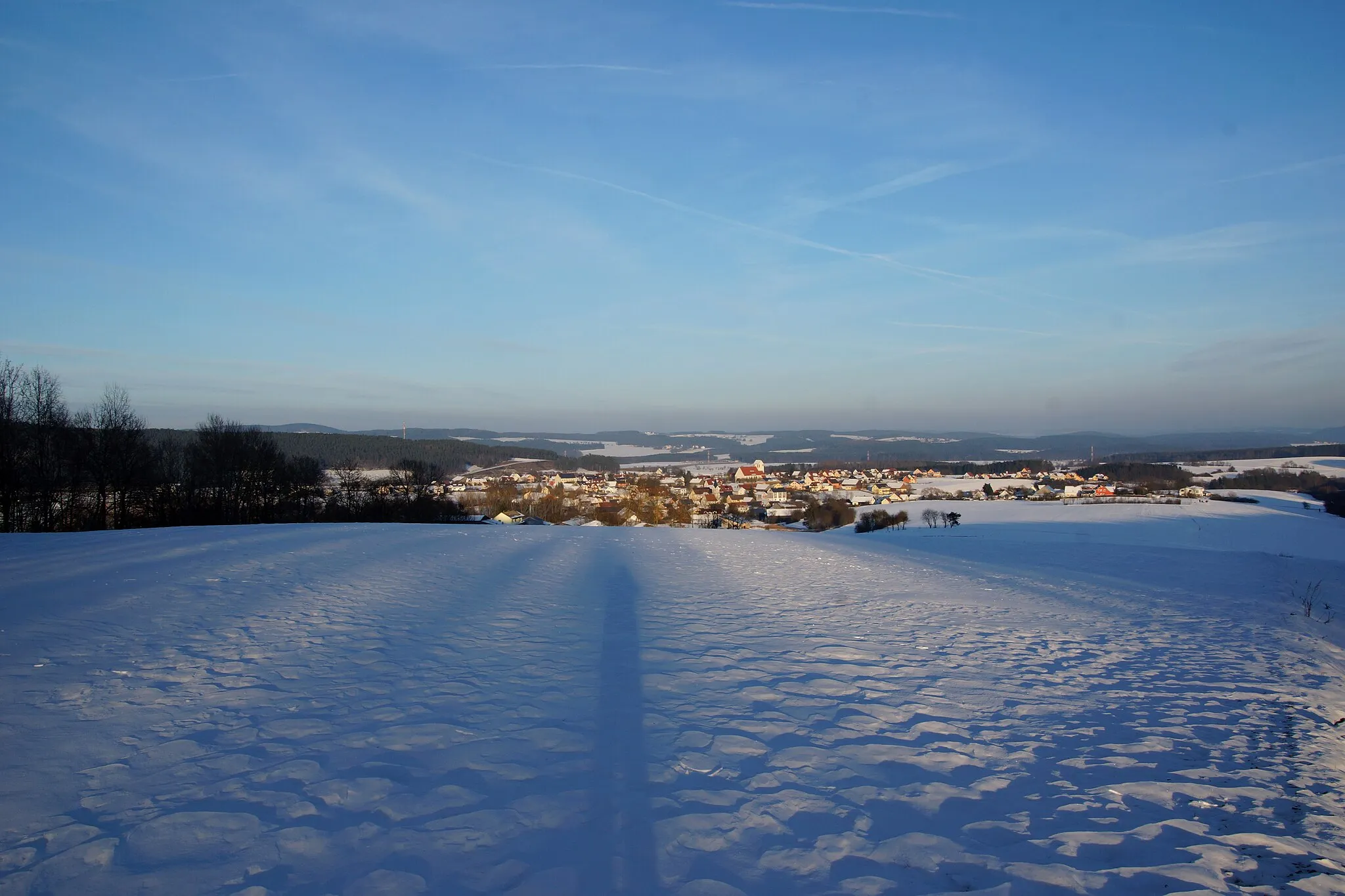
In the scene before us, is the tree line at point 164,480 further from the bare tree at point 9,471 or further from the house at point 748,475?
the house at point 748,475

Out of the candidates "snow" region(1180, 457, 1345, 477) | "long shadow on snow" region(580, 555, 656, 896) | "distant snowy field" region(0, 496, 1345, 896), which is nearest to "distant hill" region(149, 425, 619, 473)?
"distant snowy field" region(0, 496, 1345, 896)

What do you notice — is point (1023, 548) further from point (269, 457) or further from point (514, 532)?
point (269, 457)

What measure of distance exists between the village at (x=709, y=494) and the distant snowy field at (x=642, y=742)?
57.3 ft

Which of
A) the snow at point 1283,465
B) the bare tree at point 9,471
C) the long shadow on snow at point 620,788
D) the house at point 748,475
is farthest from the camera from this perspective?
the house at point 748,475

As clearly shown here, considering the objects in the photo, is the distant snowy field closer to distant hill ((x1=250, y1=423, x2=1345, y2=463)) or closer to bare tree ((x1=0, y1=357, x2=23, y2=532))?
bare tree ((x1=0, y1=357, x2=23, y2=532))

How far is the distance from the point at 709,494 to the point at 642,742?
3527cm

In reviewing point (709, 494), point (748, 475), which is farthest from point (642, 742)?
point (748, 475)

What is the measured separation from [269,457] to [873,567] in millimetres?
25772

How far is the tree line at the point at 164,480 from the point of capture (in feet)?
62.2

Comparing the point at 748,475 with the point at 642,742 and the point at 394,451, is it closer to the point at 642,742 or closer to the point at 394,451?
the point at 394,451

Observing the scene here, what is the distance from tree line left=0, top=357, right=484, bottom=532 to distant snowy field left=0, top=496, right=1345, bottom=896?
628 inches

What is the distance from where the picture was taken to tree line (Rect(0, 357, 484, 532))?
18953 mm

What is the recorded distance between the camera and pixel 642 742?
3.62 m

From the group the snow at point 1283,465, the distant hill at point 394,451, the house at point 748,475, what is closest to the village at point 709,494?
the house at point 748,475
